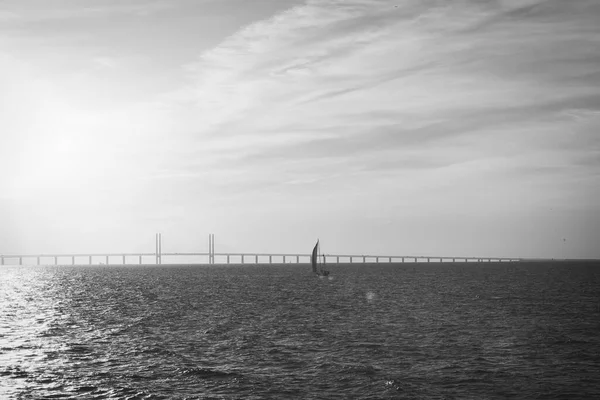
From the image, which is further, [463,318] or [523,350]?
[463,318]

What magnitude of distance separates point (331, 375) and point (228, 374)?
770cm

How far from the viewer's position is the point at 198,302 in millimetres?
104875

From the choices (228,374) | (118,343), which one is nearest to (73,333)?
(118,343)

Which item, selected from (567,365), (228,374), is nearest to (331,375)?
(228,374)

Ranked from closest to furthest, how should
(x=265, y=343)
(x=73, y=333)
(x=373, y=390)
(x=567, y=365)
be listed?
(x=373, y=390), (x=567, y=365), (x=265, y=343), (x=73, y=333)

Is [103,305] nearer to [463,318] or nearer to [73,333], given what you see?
[73,333]

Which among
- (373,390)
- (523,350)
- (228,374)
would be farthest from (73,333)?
(523,350)

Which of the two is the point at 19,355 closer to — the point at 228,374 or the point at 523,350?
the point at 228,374

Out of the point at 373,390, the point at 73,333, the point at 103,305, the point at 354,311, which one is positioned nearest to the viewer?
the point at 373,390

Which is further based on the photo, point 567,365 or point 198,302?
point 198,302

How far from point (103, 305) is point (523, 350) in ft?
243

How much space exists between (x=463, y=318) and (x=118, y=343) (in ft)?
144

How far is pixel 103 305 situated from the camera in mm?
100250

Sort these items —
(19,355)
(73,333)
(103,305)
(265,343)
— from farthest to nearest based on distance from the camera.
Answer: (103,305) → (73,333) → (265,343) → (19,355)
